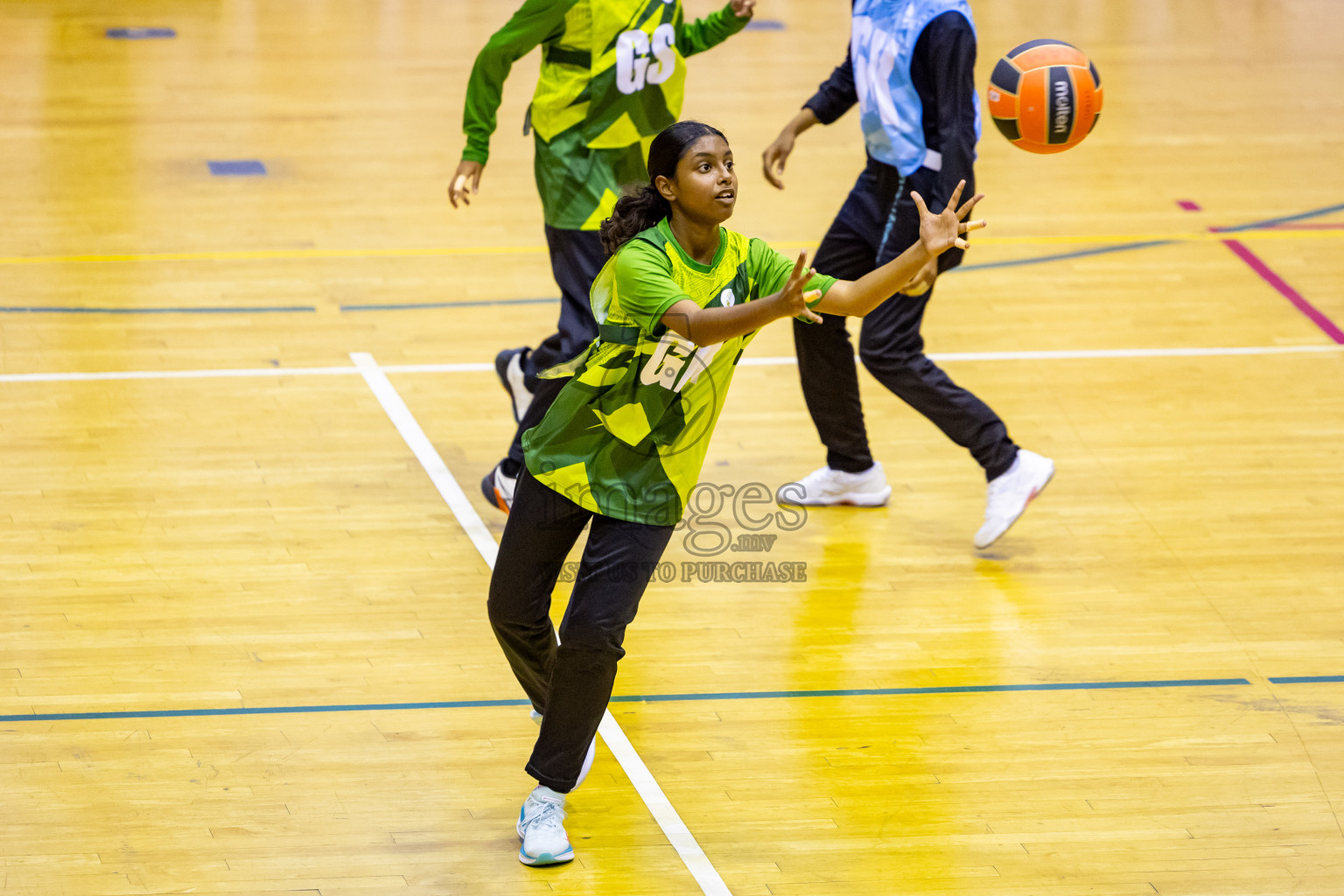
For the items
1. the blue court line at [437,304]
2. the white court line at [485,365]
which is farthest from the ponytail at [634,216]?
the blue court line at [437,304]

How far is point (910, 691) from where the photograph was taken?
4.43 meters

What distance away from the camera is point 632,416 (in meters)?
3.50

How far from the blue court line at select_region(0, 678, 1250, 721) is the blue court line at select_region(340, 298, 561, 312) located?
2.99 meters

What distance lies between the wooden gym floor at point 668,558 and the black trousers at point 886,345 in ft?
1.25

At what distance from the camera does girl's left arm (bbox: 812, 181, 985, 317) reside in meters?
3.31

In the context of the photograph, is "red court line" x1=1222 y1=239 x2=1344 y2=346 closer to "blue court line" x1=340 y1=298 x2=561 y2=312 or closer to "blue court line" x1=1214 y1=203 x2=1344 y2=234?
"blue court line" x1=1214 y1=203 x2=1344 y2=234

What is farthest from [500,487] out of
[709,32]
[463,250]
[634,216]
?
[463,250]

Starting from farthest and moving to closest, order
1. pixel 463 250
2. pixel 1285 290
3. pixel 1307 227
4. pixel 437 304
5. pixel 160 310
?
1. pixel 1307 227
2. pixel 463 250
3. pixel 1285 290
4. pixel 437 304
5. pixel 160 310

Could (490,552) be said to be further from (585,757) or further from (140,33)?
(140,33)

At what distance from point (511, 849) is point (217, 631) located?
134cm

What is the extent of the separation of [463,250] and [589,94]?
2.72m

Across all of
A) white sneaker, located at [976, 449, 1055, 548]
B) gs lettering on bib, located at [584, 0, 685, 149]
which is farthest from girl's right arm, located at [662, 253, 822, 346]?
white sneaker, located at [976, 449, 1055, 548]

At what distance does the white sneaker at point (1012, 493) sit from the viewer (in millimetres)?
5137

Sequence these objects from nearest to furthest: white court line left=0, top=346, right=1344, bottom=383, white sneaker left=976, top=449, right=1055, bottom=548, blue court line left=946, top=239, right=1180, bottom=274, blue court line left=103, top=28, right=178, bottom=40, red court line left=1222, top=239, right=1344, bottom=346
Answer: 1. white sneaker left=976, top=449, right=1055, bottom=548
2. white court line left=0, top=346, right=1344, bottom=383
3. red court line left=1222, top=239, right=1344, bottom=346
4. blue court line left=946, top=239, right=1180, bottom=274
5. blue court line left=103, top=28, right=178, bottom=40
